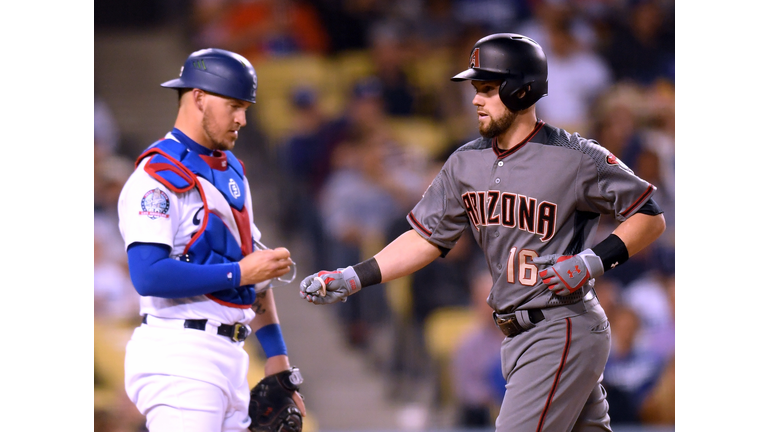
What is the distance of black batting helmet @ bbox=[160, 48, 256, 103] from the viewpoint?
9.70 feet

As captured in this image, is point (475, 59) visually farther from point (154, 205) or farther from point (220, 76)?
point (154, 205)

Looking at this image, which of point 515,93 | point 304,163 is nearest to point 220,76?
point 515,93

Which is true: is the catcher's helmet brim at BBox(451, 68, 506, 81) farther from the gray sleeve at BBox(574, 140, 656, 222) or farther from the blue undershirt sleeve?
the blue undershirt sleeve

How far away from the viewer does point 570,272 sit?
9.11 feet

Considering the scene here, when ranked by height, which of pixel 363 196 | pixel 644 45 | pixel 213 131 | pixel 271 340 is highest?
pixel 644 45

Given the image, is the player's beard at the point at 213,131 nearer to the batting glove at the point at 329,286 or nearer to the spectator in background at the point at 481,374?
the batting glove at the point at 329,286

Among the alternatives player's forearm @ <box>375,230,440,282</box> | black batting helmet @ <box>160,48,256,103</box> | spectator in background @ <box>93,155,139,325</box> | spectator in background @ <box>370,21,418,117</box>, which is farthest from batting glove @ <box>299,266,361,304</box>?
spectator in background @ <box>370,21,418,117</box>

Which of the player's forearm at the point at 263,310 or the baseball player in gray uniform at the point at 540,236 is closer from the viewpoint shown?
the baseball player in gray uniform at the point at 540,236

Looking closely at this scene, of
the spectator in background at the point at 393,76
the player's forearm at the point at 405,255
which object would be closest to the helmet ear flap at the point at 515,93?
the player's forearm at the point at 405,255

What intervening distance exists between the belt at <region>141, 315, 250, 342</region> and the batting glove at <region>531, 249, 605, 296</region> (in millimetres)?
1166

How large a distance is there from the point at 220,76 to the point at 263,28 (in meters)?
5.73

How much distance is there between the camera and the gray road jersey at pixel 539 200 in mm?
2914

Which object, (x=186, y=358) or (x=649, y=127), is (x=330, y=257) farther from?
(x=186, y=358)

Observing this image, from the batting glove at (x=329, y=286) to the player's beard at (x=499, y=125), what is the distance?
0.79 m
